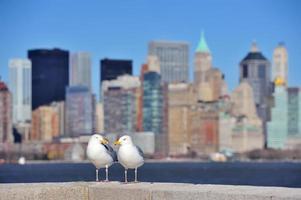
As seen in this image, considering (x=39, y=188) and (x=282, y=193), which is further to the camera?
(x=39, y=188)

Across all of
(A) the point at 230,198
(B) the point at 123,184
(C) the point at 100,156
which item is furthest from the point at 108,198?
(A) the point at 230,198

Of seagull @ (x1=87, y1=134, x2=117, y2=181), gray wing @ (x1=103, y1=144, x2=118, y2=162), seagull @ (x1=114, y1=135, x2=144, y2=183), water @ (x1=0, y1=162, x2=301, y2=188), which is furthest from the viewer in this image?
water @ (x1=0, y1=162, x2=301, y2=188)

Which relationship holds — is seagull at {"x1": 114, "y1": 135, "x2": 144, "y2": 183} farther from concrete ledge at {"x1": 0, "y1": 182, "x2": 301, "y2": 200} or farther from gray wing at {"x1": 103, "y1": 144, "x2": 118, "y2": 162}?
concrete ledge at {"x1": 0, "y1": 182, "x2": 301, "y2": 200}

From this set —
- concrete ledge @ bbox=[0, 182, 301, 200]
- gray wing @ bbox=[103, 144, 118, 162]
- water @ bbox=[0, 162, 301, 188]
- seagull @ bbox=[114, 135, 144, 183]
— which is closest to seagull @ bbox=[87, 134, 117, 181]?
gray wing @ bbox=[103, 144, 118, 162]

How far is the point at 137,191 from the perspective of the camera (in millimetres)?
15008

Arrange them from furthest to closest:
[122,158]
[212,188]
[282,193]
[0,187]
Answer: [122,158] < [0,187] < [212,188] < [282,193]

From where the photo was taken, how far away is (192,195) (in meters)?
14.1

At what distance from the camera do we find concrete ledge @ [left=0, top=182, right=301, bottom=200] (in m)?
13.6

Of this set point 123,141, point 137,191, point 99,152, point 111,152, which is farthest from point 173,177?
point 137,191

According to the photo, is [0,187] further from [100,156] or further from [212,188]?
[212,188]

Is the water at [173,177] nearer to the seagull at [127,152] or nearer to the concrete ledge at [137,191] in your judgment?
the seagull at [127,152]

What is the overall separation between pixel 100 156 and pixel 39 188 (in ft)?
6.06

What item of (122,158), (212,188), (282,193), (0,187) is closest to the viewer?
(282,193)

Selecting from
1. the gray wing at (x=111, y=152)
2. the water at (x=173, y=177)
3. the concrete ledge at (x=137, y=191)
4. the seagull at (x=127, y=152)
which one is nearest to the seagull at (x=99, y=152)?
the gray wing at (x=111, y=152)
